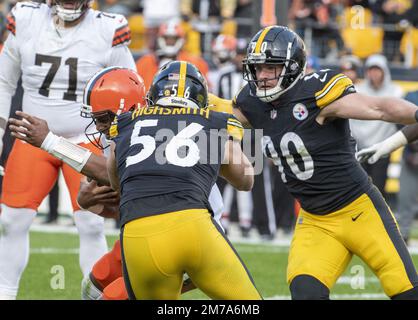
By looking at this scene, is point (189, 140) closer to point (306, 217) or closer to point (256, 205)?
point (306, 217)

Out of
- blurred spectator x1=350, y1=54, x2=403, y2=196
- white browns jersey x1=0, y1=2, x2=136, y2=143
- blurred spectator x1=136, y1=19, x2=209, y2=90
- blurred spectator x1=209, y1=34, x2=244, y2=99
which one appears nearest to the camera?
white browns jersey x1=0, y1=2, x2=136, y2=143

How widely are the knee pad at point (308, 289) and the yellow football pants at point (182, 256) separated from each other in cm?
61

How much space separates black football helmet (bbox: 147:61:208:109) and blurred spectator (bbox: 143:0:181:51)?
27.5 feet

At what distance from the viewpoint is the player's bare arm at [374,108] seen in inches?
181

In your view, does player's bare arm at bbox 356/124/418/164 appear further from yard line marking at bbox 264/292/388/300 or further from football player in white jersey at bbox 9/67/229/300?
yard line marking at bbox 264/292/388/300

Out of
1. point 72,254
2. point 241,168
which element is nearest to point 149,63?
point 72,254

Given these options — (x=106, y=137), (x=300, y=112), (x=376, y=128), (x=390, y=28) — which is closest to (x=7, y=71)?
(x=106, y=137)

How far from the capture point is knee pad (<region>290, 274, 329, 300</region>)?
4.57m

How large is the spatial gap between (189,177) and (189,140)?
0.17 m

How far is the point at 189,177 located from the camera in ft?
13.3

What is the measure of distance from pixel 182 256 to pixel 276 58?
1.39 meters

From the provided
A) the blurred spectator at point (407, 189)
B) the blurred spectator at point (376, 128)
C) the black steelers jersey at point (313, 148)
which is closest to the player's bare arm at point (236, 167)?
the black steelers jersey at point (313, 148)

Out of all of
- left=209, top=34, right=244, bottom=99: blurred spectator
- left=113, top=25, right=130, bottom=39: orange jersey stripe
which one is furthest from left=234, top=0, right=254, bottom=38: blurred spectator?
left=113, top=25, right=130, bottom=39: orange jersey stripe

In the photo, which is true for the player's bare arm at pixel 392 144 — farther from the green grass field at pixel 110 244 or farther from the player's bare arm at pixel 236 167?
the green grass field at pixel 110 244
